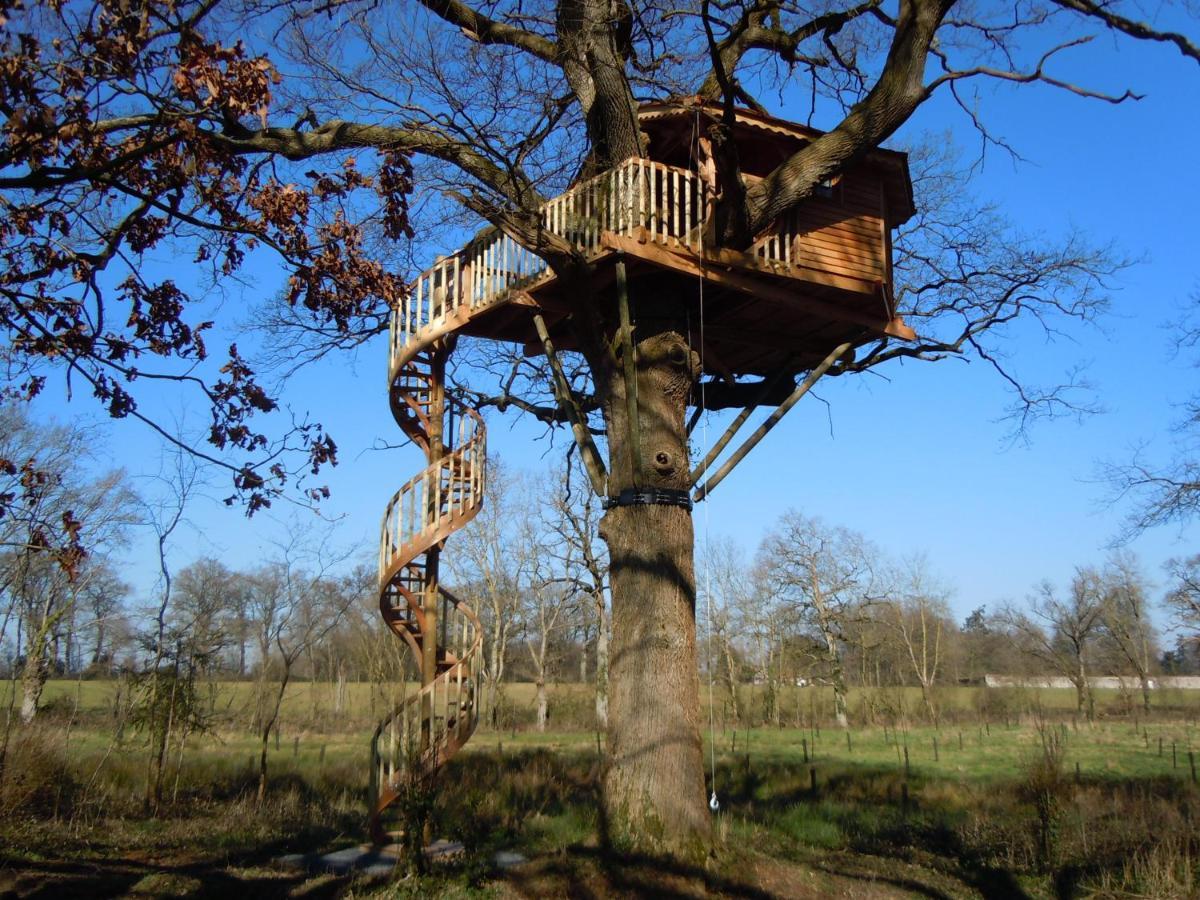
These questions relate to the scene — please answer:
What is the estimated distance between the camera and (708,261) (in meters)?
9.16

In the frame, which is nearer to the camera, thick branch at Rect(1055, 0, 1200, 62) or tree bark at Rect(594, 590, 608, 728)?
thick branch at Rect(1055, 0, 1200, 62)

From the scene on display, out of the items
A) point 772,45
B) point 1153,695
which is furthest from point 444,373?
point 1153,695

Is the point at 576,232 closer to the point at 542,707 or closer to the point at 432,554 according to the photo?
the point at 432,554

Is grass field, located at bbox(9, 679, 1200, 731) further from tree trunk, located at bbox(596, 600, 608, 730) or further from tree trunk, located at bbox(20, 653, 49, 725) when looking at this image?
tree trunk, located at bbox(20, 653, 49, 725)

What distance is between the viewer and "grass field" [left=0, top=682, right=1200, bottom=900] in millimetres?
8352

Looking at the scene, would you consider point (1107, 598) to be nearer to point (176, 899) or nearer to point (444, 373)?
point (444, 373)

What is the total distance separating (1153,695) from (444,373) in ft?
196

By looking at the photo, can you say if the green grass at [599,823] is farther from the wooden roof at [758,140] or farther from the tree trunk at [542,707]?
the tree trunk at [542,707]

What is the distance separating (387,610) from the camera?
12.6 metres

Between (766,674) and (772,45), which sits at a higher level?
(772,45)

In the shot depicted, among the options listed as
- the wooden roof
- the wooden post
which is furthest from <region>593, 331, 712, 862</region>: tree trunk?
the wooden post

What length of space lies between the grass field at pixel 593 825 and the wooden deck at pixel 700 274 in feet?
18.0

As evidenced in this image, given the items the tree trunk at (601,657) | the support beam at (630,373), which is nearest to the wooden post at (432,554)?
the support beam at (630,373)

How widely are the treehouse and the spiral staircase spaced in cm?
2
